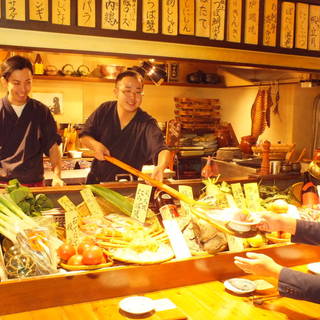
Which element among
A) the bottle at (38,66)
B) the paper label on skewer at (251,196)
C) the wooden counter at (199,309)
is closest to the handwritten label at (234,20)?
the paper label on skewer at (251,196)

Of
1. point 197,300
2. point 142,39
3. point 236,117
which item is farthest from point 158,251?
point 236,117

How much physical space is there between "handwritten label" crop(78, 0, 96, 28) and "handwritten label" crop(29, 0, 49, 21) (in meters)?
0.20

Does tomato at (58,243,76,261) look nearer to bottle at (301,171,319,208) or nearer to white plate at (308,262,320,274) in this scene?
white plate at (308,262,320,274)

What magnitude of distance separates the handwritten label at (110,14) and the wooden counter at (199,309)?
1628 mm

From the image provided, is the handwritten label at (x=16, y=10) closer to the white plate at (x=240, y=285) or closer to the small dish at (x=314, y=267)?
the white plate at (x=240, y=285)

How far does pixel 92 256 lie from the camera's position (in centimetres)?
191

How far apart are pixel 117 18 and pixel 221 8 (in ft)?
2.57

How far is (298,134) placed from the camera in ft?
20.6

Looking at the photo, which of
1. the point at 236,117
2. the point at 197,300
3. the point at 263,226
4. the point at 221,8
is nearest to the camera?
the point at 197,300

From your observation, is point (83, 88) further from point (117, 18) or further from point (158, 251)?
point (158, 251)

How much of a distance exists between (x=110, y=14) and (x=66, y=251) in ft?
4.89

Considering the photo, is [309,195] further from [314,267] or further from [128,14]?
[128,14]

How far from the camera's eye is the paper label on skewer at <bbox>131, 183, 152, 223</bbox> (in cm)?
242

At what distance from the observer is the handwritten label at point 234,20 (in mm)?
2963
